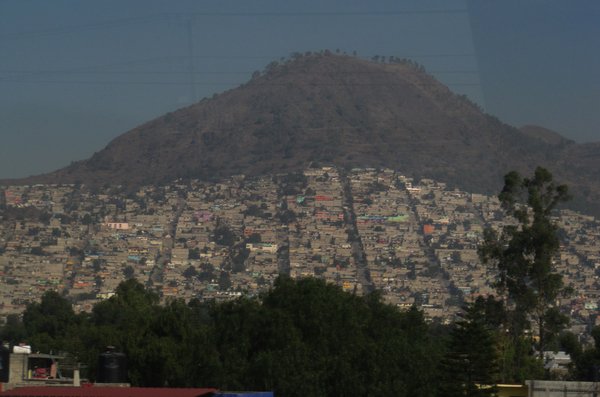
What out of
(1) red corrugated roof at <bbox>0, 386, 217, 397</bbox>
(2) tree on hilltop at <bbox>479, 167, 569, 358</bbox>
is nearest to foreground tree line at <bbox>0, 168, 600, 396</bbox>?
(2) tree on hilltop at <bbox>479, 167, 569, 358</bbox>

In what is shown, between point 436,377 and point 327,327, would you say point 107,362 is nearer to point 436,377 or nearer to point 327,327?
point 436,377

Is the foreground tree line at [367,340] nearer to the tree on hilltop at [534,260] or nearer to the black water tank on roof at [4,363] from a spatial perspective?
the tree on hilltop at [534,260]

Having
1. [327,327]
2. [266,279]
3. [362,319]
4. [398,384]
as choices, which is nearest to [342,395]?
[398,384]

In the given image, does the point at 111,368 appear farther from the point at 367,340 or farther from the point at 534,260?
the point at 534,260

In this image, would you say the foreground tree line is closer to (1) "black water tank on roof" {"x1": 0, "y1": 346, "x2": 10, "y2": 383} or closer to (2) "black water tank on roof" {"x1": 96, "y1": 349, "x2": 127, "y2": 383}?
(1) "black water tank on roof" {"x1": 0, "y1": 346, "x2": 10, "y2": 383}

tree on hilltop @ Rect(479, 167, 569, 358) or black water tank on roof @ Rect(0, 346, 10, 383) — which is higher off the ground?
tree on hilltop @ Rect(479, 167, 569, 358)

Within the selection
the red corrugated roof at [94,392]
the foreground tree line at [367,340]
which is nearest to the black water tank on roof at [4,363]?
the foreground tree line at [367,340]

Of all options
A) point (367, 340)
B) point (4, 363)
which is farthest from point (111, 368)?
point (367, 340)
